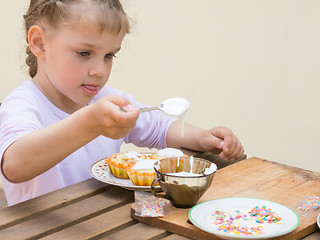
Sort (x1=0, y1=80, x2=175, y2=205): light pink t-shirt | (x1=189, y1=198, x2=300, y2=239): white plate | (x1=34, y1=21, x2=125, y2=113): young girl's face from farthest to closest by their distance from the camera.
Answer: (x1=34, y1=21, x2=125, y2=113): young girl's face
(x1=0, y1=80, x2=175, y2=205): light pink t-shirt
(x1=189, y1=198, x2=300, y2=239): white plate

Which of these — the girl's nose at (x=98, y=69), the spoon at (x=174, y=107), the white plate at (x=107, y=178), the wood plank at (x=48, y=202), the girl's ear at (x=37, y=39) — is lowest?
the wood plank at (x=48, y=202)

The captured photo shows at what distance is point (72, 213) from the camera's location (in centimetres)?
Answer: 117

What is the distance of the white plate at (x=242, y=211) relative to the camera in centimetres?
101

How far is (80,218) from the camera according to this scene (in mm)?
1138

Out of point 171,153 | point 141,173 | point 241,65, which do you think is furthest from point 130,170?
point 241,65

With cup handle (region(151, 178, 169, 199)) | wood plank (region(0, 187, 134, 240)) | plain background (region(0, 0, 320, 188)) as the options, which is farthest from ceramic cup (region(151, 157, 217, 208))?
plain background (region(0, 0, 320, 188))

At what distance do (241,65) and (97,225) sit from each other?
2.10 m

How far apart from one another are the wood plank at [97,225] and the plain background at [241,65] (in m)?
1.88

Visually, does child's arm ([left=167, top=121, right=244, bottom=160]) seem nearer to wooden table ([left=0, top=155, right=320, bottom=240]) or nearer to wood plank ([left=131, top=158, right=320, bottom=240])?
wood plank ([left=131, top=158, right=320, bottom=240])

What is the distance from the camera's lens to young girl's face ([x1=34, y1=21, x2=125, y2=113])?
1.46 meters

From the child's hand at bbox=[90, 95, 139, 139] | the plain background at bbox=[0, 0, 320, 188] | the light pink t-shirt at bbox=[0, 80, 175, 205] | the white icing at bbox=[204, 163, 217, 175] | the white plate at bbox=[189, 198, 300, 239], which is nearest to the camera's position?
the white plate at bbox=[189, 198, 300, 239]

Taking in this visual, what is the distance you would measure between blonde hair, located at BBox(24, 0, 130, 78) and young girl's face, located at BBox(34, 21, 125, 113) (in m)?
0.02

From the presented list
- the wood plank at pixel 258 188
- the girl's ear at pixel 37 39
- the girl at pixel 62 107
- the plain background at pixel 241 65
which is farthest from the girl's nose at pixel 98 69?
the plain background at pixel 241 65

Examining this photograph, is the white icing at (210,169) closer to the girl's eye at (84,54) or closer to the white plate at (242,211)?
the white plate at (242,211)
